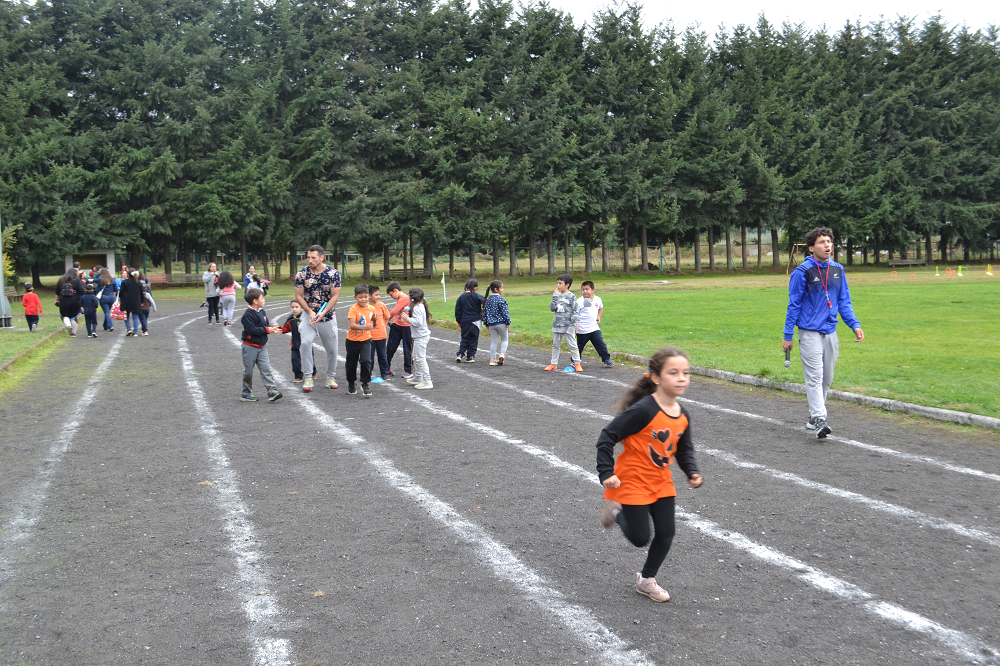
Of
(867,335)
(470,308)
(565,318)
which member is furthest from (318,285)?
(867,335)

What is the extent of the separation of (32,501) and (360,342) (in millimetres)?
5685

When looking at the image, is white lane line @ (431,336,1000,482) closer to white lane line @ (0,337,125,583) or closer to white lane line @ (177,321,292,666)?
white lane line @ (177,321,292,666)

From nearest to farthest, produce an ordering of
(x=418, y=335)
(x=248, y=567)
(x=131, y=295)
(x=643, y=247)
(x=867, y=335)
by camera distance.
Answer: (x=248, y=567), (x=418, y=335), (x=867, y=335), (x=131, y=295), (x=643, y=247)

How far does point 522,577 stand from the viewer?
15.8ft

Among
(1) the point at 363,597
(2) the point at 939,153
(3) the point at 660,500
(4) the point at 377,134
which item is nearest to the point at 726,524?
(3) the point at 660,500

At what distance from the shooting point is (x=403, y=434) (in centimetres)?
895

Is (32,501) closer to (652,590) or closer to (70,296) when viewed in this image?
(652,590)

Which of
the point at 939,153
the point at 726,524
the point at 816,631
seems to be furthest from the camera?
the point at 939,153

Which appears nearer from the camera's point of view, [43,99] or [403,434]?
[403,434]

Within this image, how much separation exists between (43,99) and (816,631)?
180ft

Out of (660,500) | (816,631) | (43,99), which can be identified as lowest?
(816,631)

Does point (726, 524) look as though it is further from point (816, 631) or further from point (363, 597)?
point (363, 597)

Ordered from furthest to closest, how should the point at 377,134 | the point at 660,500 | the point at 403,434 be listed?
1. the point at 377,134
2. the point at 403,434
3. the point at 660,500

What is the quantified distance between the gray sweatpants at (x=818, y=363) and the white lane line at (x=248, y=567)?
18.6 ft
